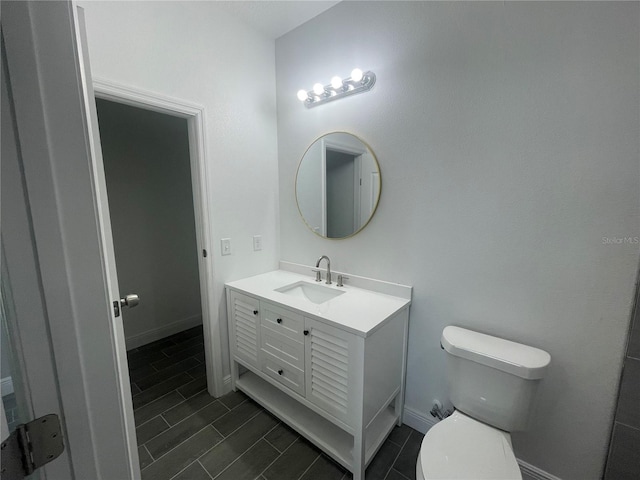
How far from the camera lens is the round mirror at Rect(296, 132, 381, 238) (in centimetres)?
177

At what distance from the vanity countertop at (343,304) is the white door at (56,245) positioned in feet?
3.25

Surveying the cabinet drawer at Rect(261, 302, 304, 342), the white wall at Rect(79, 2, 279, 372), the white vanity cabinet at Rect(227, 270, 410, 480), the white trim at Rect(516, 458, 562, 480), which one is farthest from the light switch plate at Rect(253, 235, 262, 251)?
the white trim at Rect(516, 458, 562, 480)

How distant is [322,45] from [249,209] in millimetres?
1269

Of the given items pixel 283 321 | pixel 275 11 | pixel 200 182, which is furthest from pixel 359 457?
pixel 275 11

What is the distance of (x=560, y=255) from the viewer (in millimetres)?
1199

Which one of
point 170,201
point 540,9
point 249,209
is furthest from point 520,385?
point 170,201

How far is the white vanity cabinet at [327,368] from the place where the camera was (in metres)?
1.33

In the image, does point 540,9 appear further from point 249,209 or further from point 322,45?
point 249,209

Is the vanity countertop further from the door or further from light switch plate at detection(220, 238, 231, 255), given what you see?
the door

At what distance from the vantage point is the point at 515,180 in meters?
1.28

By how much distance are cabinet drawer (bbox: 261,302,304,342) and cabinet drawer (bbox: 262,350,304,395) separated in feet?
0.66

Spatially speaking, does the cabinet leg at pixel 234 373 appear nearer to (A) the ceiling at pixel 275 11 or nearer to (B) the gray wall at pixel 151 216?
(B) the gray wall at pixel 151 216

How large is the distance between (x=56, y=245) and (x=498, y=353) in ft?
5.10

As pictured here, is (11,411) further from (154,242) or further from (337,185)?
(154,242)
